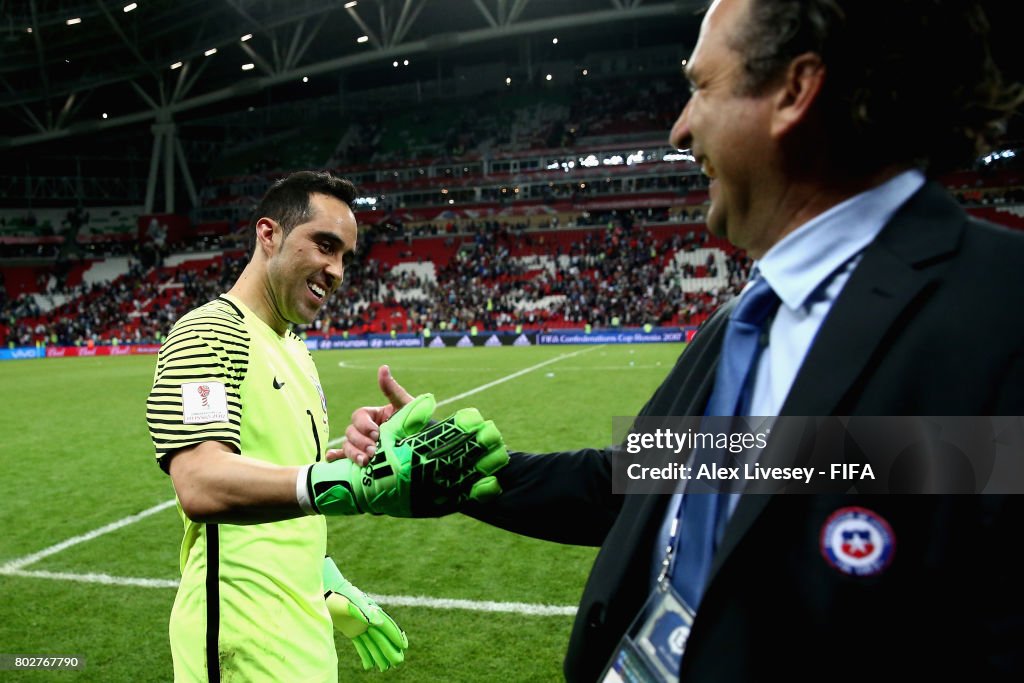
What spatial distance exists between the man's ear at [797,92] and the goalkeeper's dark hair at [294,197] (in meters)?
1.99

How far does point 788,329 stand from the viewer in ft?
3.97

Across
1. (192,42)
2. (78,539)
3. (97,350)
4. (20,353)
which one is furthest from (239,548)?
(192,42)

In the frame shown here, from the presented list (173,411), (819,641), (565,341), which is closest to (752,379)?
(819,641)

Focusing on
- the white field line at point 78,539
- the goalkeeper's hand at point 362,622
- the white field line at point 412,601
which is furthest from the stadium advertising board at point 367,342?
the goalkeeper's hand at point 362,622

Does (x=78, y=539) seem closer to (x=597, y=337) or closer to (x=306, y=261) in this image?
(x=306, y=261)

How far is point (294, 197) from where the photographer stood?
2.80 meters

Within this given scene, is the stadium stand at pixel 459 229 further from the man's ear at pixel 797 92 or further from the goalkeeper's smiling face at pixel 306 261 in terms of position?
the man's ear at pixel 797 92

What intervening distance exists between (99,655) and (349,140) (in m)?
55.7

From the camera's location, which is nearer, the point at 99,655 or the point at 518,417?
the point at 99,655

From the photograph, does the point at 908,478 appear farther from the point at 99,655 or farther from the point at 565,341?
the point at 565,341

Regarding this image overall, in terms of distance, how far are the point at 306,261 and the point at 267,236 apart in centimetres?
20

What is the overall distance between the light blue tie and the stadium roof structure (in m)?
38.4

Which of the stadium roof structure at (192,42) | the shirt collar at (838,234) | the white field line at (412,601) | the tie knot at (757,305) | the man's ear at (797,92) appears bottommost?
the white field line at (412,601)

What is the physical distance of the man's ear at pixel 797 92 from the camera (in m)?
1.18
